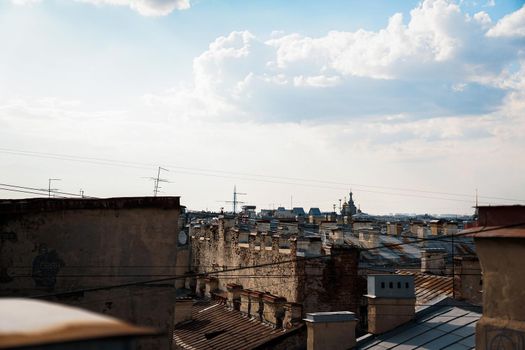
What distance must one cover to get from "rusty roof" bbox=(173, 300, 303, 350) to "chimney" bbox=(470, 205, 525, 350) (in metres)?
7.90

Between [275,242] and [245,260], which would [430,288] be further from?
[245,260]

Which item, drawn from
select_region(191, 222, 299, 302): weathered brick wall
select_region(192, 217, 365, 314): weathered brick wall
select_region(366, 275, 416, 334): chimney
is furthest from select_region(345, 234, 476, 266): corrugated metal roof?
select_region(366, 275, 416, 334): chimney

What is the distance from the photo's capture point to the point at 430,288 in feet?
66.7

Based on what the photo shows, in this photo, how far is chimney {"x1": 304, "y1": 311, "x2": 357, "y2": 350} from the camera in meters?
14.5

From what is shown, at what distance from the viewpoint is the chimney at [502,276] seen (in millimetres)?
10719

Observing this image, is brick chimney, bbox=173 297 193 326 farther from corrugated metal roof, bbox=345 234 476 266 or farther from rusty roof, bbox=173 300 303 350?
corrugated metal roof, bbox=345 234 476 266

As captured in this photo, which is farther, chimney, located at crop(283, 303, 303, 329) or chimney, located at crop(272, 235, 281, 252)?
chimney, located at crop(272, 235, 281, 252)

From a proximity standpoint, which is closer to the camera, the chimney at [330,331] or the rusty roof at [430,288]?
the chimney at [330,331]

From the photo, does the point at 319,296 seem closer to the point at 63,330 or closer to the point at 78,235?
the point at 78,235

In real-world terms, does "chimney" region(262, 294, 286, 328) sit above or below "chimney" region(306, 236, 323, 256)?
below

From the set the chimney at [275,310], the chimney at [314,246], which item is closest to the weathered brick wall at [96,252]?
the chimney at [275,310]

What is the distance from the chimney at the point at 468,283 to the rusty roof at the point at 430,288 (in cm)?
50

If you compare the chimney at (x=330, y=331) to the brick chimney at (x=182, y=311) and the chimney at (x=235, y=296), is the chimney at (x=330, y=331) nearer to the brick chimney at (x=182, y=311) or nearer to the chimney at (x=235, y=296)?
the chimney at (x=235, y=296)

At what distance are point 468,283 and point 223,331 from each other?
874cm
